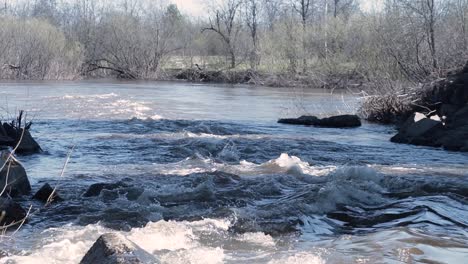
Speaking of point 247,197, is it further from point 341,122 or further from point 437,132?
point 341,122

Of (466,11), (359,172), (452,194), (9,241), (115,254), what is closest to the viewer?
(115,254)

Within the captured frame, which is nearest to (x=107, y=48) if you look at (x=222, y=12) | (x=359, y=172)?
(x=222, y=12)

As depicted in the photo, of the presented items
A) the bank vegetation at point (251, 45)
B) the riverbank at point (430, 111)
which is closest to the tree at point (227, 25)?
the bank vegetation at point (251, 45)

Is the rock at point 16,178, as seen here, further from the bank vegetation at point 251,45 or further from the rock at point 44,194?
the bank vegetation at point 251,45

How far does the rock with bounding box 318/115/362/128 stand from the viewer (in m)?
20.7

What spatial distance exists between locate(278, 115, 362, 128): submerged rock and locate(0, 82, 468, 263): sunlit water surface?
69.0 inches

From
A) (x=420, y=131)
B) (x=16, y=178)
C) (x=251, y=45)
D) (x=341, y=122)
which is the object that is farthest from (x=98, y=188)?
(x=251, y=45)

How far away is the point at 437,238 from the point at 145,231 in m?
3.34

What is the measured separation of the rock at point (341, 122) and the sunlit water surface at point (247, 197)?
1.72m

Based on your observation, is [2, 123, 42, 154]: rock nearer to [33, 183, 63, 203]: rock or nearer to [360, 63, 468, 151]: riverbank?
[33, 183, 63, 203]: rock

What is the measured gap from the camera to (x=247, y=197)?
9.38 metres

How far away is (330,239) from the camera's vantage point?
7.12 m

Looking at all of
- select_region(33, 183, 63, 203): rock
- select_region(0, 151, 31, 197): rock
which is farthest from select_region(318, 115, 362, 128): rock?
select_region(33, 183, 63, 203): rock

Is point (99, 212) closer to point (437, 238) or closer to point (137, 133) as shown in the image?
point (437, 238)
